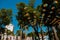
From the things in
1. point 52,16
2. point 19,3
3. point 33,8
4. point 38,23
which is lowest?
point 52,16

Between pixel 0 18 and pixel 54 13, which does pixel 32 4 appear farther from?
pixel 54 13

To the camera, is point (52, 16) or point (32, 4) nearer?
point (52, 16)

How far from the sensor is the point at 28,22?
34844 mm

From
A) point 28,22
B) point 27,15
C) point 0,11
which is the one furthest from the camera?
point 0,11

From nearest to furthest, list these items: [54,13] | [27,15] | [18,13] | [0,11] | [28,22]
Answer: [54,13] → [27,15] → [28,22] → [18,13] → [0,11]

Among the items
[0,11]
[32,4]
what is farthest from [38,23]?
Result: [0,11]

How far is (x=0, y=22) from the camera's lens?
43.9m

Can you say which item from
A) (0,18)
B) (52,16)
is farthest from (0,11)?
(52,16)

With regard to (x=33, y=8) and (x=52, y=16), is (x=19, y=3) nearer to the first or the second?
(x=33, y=8)

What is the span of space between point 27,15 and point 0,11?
1356 cm

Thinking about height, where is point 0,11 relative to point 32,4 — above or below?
above

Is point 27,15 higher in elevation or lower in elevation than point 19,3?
lower

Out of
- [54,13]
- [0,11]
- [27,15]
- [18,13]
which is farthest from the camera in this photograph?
[0,11]

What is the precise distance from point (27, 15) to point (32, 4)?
3.96m
